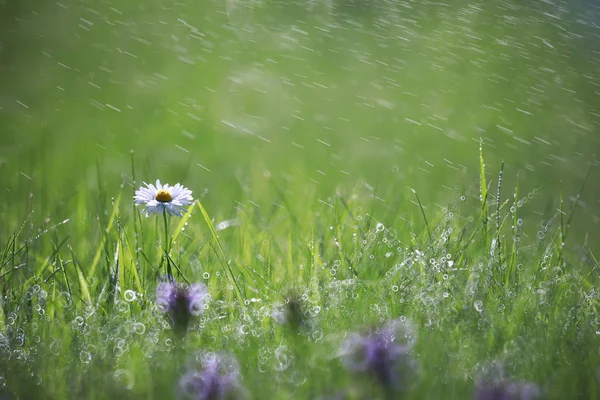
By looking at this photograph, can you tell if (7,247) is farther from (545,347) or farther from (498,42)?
(498,42)

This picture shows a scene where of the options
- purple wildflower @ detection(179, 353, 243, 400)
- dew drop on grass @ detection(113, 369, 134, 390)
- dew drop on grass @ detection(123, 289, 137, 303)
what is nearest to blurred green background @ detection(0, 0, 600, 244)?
dew drop on grass @ detection(123, 289, 137, 303)

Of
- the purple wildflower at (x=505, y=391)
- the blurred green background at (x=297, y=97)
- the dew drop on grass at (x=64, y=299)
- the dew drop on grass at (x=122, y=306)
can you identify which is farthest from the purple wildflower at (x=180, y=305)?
the blurred green background at (x=297, y=97)

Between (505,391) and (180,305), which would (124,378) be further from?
(505,391)

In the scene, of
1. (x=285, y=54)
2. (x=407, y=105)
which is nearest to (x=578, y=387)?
(x=407, y=105)

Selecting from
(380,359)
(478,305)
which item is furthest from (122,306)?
(478,305)

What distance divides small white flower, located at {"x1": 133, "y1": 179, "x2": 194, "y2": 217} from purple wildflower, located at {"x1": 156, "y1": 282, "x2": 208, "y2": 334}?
360 mm

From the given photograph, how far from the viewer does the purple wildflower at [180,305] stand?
1.70m

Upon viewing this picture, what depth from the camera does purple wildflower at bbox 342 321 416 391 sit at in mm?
1435

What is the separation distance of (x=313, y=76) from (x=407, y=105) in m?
0.86

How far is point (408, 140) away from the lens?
179 inches

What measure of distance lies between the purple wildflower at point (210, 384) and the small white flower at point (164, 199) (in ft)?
Result: 2.15

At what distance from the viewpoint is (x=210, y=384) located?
1424mm

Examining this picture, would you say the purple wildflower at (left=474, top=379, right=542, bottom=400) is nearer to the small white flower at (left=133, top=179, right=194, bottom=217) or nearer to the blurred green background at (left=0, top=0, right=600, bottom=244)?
the small white flower at (left=133, top=179, right=194, bottom=217)

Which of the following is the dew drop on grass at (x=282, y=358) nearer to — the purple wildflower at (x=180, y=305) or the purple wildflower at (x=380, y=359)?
the purple wildflower at (x=380, y=359)
